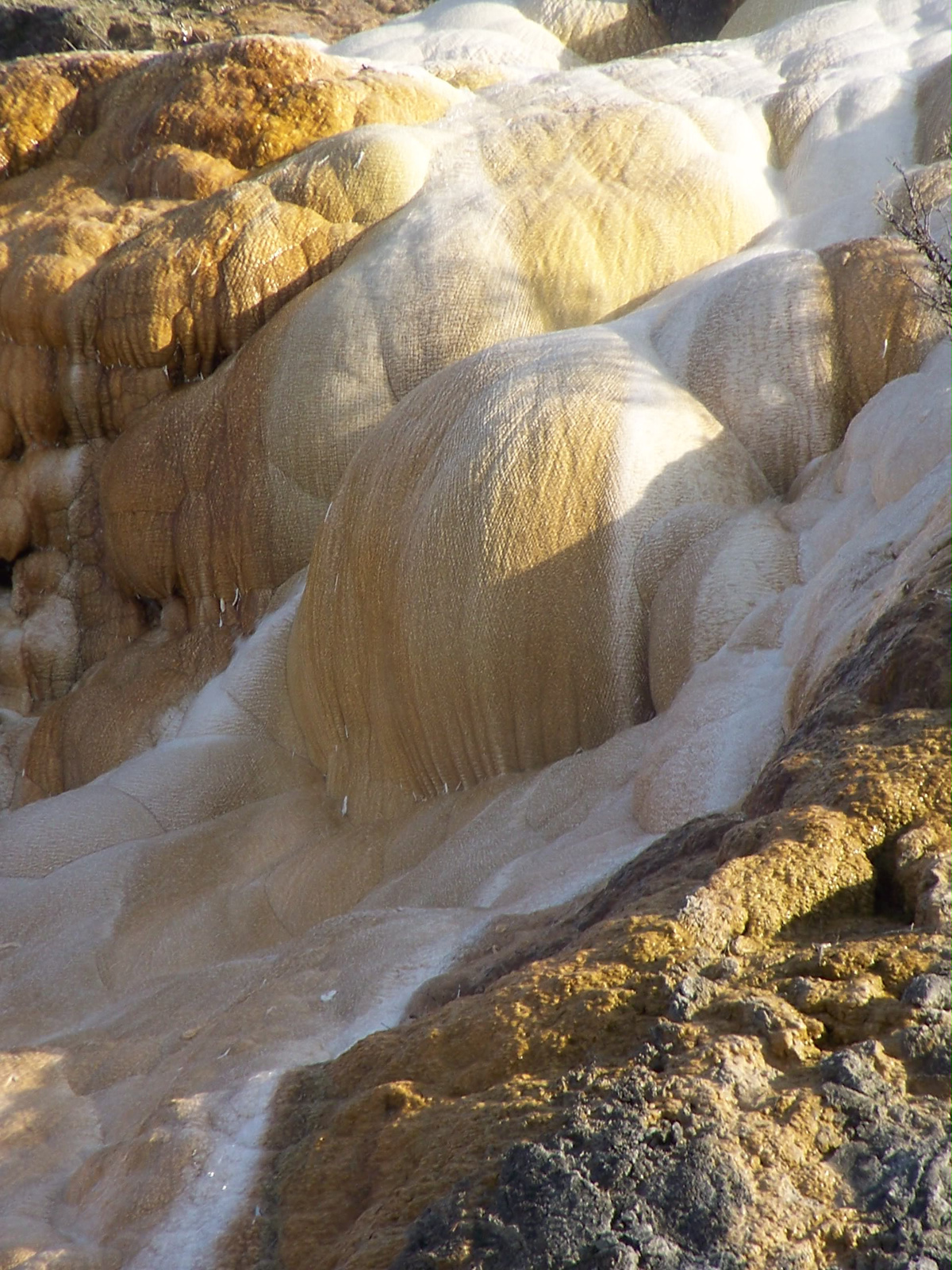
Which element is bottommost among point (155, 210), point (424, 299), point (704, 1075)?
Answer: point (704, 1075)

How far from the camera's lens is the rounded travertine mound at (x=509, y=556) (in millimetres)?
4102

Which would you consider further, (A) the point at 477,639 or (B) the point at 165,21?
(B) the point at 165,21

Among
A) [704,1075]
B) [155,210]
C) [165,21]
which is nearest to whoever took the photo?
[704,1075]

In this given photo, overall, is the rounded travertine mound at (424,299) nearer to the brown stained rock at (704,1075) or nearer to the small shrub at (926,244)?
the small shrub at (926,244)

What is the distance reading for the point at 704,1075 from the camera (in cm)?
156

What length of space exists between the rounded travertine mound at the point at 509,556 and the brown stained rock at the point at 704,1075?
6.24 ft

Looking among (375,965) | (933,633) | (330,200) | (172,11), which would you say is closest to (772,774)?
(933,633)

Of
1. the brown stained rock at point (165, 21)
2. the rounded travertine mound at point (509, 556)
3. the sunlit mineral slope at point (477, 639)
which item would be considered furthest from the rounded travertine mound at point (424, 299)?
the brown stained rock at point (165, 21)

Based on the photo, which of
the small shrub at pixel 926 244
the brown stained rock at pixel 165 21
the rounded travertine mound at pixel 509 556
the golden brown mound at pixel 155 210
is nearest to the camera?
the small shrub at pixel 926 244

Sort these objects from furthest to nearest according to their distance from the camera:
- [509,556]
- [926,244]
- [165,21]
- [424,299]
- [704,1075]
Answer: [165,21] < [424,299] < [509,556] < [926,244] < [704,1075]

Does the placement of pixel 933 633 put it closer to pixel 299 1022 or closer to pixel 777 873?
pixel 777 873

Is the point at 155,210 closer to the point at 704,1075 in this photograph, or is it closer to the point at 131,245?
the point at 131,245

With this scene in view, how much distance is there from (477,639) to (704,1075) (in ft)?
8.74

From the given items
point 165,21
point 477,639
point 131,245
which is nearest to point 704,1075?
point 477,639
